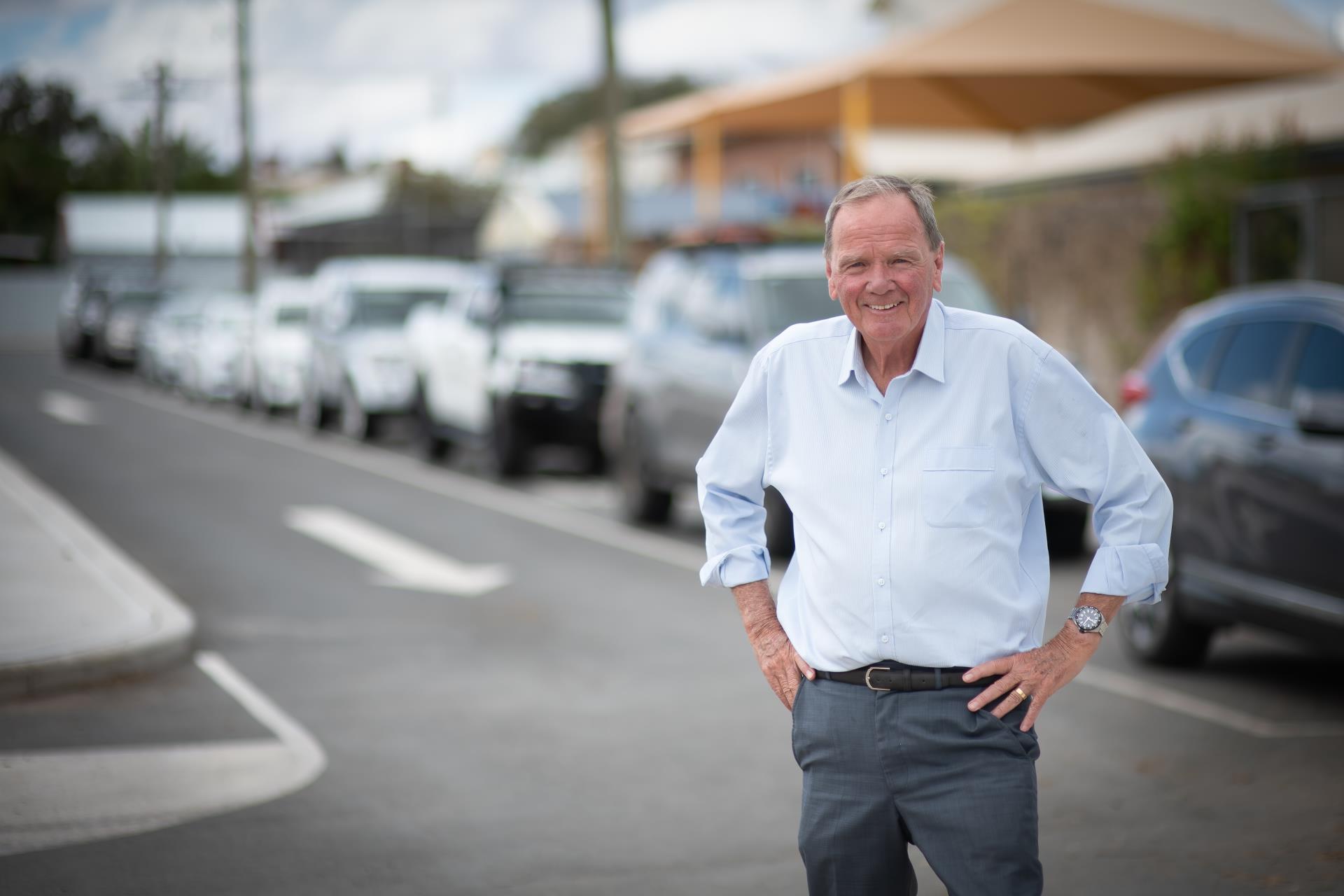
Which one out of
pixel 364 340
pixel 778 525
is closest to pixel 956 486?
pixel 778 525

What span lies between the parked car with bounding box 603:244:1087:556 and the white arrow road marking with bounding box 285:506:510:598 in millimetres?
1823

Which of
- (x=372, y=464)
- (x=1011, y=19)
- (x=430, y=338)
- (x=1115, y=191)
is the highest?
(x=1011, y=19)

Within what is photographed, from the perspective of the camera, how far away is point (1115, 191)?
64.6ft

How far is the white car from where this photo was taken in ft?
81.7

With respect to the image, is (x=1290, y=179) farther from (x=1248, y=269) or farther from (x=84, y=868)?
(x=84, y=868)

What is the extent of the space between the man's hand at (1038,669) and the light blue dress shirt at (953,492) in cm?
3

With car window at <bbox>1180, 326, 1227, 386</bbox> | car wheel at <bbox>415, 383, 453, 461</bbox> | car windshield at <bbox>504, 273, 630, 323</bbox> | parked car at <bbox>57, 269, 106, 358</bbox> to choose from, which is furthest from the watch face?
parked car at <bbox>57, 269, 106, 358</bbox>

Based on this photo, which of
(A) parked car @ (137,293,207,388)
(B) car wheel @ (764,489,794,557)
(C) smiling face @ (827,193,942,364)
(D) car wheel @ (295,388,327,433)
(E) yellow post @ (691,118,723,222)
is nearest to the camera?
(C) smiling face @ (827,193,942,364)

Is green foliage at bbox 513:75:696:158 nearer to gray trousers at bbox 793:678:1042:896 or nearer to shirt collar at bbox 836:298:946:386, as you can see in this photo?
shirt collar at bbox 836:298:946:386

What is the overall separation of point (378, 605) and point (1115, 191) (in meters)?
12.1

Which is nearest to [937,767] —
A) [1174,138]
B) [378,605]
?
[378,605]

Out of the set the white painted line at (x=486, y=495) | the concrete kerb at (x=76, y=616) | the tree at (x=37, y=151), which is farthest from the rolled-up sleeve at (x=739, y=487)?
the tree at (x=37, y=151)

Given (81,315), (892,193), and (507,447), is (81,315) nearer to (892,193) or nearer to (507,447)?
(507,447)

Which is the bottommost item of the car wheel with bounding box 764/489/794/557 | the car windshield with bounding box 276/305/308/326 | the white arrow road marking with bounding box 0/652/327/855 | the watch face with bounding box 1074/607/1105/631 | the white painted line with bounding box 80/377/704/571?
the white painted line with bounding box 80/377/704/571
